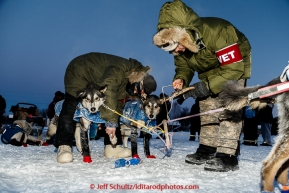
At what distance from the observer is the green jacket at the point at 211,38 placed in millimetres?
3035

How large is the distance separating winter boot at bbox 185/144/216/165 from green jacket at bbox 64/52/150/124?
1.10m

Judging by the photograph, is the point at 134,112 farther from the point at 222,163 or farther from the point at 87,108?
the point at 222,163

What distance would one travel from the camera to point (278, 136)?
2.14 meters

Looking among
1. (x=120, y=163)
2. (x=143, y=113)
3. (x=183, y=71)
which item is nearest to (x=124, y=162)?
(x=120, y=163)

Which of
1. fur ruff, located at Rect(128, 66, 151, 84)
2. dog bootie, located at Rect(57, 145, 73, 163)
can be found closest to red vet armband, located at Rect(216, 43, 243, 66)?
fur ruff, located at Rect(128, 66, 151, 84)

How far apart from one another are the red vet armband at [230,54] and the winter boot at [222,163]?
106cm

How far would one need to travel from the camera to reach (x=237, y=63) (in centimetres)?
312

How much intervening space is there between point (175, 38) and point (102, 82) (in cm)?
121

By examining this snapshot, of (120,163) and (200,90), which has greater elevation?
(200,90)

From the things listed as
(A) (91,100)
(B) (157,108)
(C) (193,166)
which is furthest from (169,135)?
(A) (91,100)

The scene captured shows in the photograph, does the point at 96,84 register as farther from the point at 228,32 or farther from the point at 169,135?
the point at 228,32

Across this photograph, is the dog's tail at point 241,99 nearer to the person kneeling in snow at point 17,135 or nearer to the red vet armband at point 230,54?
the red vet armband at point 230,54

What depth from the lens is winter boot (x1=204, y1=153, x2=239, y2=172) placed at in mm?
3105

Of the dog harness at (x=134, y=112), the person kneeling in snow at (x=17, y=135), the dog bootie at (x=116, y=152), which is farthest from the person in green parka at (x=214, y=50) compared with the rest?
the person kneeling in snow at (x=17, y=135)
